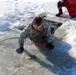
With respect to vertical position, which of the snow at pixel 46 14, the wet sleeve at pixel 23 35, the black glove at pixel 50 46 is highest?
the wet sleeve at pixel 23 35

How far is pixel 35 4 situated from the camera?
9141 mm

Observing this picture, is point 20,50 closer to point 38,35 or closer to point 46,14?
point 38,35

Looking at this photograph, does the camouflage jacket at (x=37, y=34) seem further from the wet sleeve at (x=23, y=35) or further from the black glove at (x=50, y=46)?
the black glove at (x=50, y=46)

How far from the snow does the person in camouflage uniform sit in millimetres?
256

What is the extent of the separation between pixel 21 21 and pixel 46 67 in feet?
9.14

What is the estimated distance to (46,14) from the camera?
26.0ft

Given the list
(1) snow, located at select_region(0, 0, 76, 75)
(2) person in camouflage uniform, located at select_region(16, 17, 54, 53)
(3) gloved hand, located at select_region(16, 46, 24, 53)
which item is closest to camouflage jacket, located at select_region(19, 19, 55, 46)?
(2) person in camouflage uniform, located at select_region(16, 17, 54, 53)

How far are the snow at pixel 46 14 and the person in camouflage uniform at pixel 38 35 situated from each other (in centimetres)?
26

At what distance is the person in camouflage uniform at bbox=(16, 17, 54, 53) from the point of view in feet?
18.5

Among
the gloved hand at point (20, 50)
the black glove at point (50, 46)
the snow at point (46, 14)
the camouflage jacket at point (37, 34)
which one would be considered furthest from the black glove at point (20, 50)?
the black glove at point (50, 46)

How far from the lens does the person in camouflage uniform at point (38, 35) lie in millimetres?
5645

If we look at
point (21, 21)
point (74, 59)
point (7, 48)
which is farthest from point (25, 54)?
point (21, 21)

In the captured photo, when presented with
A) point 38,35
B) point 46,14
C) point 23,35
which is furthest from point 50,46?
point 46,14

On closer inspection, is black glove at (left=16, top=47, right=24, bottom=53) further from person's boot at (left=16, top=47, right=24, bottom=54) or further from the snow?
the snow
